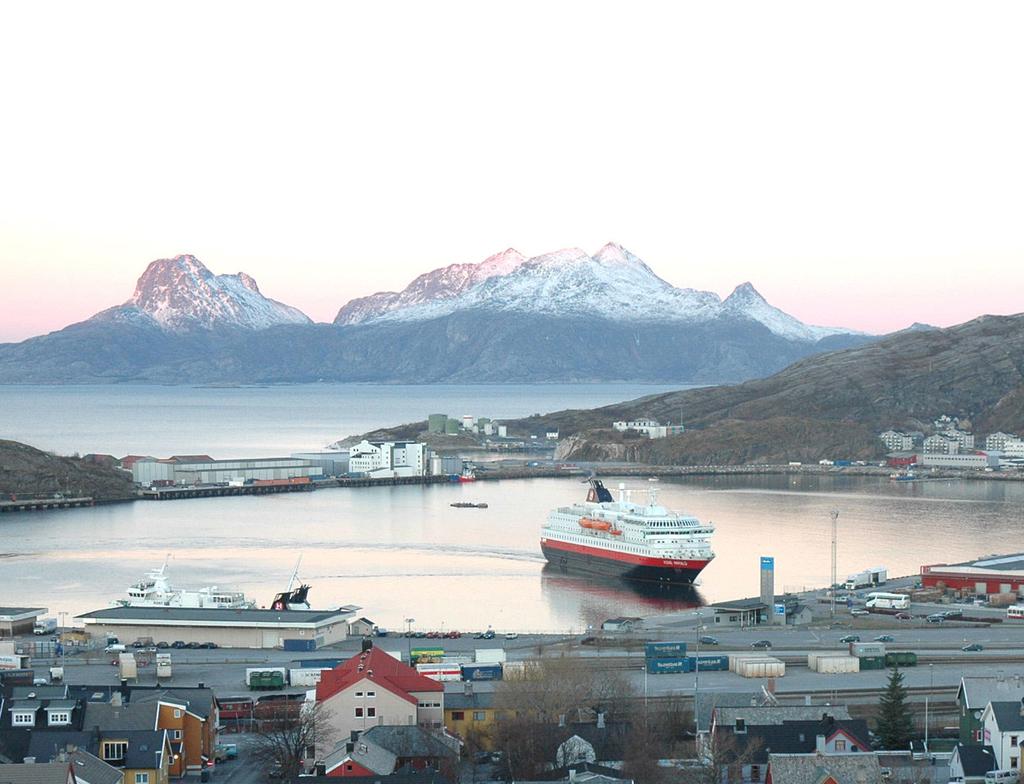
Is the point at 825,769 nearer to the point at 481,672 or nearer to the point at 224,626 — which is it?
the point at 481,672

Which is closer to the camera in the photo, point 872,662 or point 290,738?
point 290,738

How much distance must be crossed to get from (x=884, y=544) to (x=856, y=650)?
20.6 metres

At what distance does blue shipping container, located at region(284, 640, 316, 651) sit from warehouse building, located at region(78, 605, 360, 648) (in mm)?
77

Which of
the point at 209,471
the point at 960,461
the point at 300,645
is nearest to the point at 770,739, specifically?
Result: the point at 300,645

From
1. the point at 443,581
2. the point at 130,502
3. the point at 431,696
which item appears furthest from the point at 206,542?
the point at 431,696

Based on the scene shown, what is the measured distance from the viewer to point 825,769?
14.1 metres

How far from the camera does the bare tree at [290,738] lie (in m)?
15.4

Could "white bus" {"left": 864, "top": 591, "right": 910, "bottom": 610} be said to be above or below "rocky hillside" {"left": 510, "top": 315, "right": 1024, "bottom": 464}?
below

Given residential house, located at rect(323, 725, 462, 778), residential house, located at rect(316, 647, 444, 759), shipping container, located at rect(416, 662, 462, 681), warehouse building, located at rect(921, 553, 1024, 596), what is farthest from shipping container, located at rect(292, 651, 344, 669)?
warehouse building, located at rect(921, 553, 1024, 596)

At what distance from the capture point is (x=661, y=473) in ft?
242

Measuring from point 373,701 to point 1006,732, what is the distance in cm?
562

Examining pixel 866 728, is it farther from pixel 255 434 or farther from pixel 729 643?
pixel 255 434

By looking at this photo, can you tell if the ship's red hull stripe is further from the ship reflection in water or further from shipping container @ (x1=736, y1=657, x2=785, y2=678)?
shipping container @ (x1=736, y1=657, x2=785, y2=678)

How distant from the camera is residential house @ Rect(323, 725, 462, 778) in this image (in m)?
14.5
